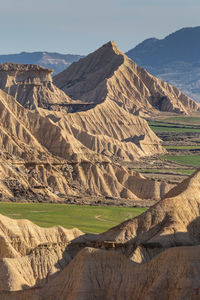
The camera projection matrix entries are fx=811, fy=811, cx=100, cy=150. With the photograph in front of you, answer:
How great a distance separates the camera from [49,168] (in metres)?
122

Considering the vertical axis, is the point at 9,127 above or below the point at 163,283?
above

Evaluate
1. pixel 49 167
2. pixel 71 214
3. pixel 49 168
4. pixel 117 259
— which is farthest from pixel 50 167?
pixel 117 259

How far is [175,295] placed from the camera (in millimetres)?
45094

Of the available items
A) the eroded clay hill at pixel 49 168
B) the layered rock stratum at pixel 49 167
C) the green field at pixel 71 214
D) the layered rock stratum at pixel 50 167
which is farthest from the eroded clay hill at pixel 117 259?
the eroded clay hill at pixel 49 168

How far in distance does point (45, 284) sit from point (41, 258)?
181 inches

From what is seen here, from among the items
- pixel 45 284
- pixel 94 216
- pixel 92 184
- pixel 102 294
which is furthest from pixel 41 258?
pixel 92 184

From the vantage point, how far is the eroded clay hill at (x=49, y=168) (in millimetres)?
110875

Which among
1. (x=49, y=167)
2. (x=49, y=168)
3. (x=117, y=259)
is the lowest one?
(x=117, y=259)

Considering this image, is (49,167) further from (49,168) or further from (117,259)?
(117,259)

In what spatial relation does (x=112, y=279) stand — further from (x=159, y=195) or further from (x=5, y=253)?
(x=159, y=195)

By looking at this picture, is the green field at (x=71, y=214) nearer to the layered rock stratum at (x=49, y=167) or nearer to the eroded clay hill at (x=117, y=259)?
the layered rock stratum at (x=49, y=167)

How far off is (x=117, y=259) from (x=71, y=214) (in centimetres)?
4826

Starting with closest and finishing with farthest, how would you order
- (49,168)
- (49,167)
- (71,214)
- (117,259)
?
(117,259), (71,214), (49,168), (49,167)

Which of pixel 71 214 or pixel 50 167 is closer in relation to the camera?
pixel 71 214
